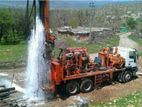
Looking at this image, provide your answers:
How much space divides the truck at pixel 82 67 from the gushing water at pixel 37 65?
1.04 feet

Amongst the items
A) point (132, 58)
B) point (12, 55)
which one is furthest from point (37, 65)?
point (12, 55)

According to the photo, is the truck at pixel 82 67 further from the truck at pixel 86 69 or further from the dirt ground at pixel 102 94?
the dirt ground at pixel 102 94

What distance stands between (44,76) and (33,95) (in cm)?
147

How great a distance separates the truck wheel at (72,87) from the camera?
81.9ft

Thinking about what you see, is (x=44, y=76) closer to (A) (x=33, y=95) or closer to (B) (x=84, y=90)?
(A) (x=33, y=95)

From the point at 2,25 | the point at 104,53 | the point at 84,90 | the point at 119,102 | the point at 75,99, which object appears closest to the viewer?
the point at 119,102

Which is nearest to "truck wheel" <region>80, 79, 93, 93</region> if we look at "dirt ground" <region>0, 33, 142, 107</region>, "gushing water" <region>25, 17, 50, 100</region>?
"dirt ground" <region>0, 33, 142, 107</region>

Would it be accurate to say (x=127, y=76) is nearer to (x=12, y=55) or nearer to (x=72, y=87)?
(x=72, y=87)

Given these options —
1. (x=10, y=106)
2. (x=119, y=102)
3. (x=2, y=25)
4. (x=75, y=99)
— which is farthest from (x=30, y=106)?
(x=2, y=25)

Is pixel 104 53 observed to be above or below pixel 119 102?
above

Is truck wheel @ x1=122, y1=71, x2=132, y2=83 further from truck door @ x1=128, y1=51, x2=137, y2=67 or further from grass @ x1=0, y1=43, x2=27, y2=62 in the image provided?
grass @ x1=0, y1=43, x2=27, y2=62

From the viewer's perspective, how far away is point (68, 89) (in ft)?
82.0

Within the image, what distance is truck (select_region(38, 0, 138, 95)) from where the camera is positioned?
951 inches

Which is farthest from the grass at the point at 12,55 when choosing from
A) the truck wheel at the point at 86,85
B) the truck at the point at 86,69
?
the truck wheel at the point at 86,85
